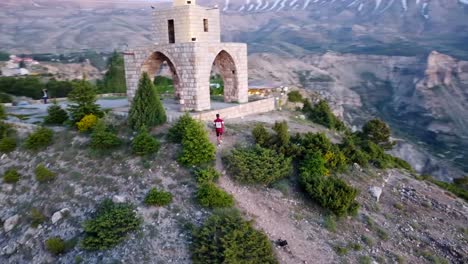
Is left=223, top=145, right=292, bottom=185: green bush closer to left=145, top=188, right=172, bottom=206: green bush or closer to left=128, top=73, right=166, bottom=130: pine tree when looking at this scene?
left=145, top=188, right=172, bottom=206: green bush

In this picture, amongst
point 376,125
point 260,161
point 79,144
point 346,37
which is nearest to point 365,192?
point 260,161

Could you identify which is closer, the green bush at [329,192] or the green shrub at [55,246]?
the green shrub at [55,246]

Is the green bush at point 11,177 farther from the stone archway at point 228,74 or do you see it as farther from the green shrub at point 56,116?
the stone archway at point 228,74

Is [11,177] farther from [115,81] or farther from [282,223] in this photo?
[115,81]

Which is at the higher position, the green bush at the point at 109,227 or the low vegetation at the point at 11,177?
the low vegetation at the point at 11,177

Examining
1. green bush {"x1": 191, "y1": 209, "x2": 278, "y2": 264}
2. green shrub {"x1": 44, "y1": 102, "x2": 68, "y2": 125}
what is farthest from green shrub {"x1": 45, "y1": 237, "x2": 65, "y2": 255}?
green shrub {"x1": 44, "y1": 102, "x2": 68, "y2": 125}

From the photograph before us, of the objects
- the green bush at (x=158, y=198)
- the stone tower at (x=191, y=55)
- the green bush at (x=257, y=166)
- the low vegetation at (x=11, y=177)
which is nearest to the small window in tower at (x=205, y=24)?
the stone tower at (x=191, y=55)
